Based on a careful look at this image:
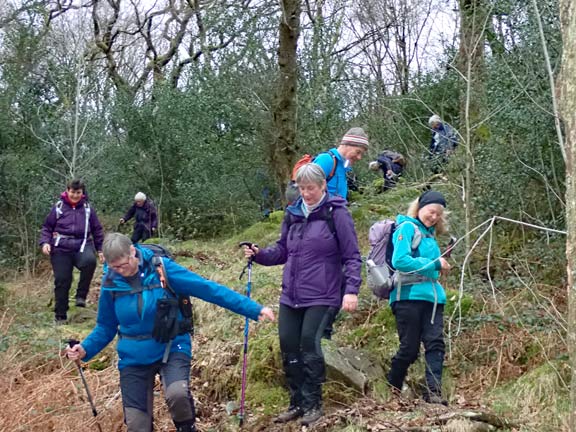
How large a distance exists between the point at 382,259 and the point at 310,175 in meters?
1.00

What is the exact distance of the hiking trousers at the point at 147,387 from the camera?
4520mm

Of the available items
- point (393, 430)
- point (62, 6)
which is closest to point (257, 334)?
point (393, 430)

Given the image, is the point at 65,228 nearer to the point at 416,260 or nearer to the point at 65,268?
the point at 65,268

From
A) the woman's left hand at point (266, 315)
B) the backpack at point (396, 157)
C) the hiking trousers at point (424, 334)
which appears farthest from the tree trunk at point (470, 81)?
the backpack at point (396, 157)

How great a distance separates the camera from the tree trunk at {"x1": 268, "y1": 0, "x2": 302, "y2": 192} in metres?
13.2

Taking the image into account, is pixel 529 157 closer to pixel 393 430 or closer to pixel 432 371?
pixel 432 371

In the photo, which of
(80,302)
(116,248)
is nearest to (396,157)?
(80,302)

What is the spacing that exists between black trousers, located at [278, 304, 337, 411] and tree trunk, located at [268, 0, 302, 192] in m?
8.84

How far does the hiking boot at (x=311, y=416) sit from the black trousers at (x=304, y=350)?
3 centimetres

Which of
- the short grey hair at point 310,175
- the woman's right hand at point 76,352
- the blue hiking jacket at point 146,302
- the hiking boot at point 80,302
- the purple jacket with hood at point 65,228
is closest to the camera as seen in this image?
the blue hiking jacket at point 146,302

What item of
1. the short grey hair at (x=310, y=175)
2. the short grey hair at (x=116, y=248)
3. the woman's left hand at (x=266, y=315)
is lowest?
the woman's left hand at (x=266, y=315)

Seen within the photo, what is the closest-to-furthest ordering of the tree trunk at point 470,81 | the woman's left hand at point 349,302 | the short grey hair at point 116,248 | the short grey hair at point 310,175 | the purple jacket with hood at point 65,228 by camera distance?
the short grey hair at point 116,248 < the woman's left hand at point 349,302 < the short grey hair at point 310,175 < the tree trunk at point 470,81 < the purple jacket with hood at point 65,228

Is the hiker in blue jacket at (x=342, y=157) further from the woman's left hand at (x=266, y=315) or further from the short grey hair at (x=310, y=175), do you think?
the woman's left hand at (x=266, y=315)

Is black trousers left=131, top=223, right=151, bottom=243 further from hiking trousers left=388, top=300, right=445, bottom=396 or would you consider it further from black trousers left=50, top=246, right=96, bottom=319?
hiking trousers left=388, top=300, right=445, bottom=396
